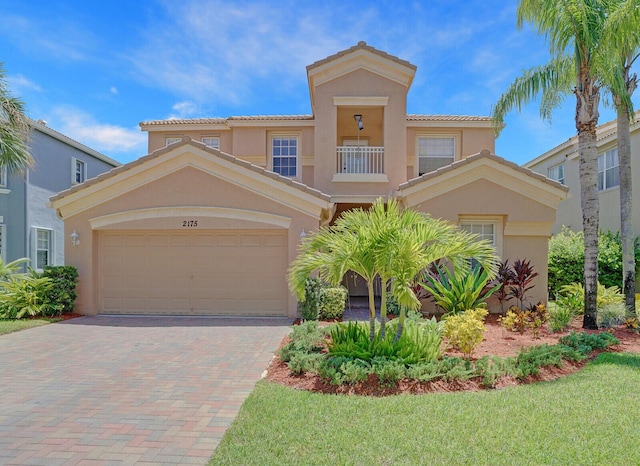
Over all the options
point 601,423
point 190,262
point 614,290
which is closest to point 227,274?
point 190,262

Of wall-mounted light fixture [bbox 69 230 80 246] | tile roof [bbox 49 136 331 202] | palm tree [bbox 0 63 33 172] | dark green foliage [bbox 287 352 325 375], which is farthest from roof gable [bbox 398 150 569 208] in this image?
palm tree [bbox 0 63 33 172]

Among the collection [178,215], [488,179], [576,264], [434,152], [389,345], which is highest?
[434,152]

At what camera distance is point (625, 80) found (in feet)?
33.2

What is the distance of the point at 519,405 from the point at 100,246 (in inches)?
473

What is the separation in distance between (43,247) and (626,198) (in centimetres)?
2357

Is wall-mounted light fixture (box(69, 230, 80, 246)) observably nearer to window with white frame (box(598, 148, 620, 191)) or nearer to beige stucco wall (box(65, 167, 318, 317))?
beige stucco wall (box(65, 167, 318, 317))

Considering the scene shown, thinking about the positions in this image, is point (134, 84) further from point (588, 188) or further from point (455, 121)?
point (588, 188)

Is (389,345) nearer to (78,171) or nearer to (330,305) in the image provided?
(330,305)

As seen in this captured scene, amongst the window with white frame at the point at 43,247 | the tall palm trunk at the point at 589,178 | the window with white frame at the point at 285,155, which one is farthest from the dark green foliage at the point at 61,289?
the tall palm trunk at the point at 589,178

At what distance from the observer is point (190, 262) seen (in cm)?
1170

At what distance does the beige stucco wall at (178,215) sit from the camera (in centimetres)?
1134

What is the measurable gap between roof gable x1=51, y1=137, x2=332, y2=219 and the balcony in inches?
159

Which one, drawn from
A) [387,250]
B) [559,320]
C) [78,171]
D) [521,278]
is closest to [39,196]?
[78,171]

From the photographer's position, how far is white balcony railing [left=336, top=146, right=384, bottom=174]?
14.9 m
